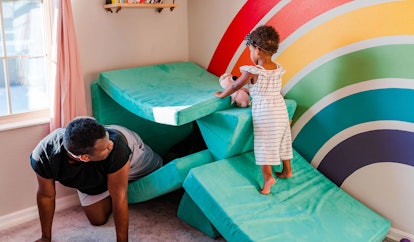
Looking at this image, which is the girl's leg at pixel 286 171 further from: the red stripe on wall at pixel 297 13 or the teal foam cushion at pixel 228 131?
the red stripe on wall at pixel 297 13

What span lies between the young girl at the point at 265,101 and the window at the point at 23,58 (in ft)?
4.50

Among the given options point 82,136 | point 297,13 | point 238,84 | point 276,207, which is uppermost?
point 297,13

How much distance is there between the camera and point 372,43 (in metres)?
2.48

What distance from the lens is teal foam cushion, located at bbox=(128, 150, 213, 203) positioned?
2.56 m

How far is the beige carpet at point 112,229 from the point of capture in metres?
2.66

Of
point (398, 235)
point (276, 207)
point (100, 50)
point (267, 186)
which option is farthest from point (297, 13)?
point (398, 235)

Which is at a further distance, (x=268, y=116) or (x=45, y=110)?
(x=45, y=110)

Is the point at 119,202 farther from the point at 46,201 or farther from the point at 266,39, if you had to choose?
the point at 266,39

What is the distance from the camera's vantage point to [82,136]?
1.98 meters

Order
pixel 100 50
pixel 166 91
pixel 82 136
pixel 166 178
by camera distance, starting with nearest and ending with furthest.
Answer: pixel 82 136, pixel 166 178, pixel 166 91, pixel 100 50

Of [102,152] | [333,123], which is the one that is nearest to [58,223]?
[102,152]

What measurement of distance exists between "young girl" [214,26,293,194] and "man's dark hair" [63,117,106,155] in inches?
35.9

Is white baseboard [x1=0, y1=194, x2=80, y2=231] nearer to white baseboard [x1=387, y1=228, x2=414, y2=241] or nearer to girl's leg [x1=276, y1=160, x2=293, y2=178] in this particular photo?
girl's leg [x1=276, y1=160, x2=293, y2=178]

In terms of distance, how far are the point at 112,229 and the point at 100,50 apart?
4.19 ft
